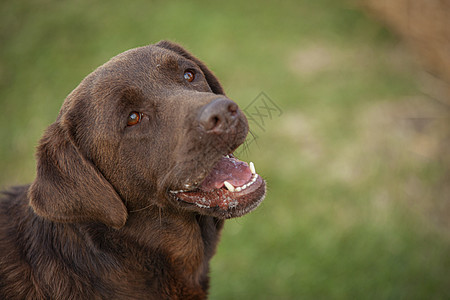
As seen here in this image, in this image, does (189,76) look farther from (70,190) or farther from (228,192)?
(70,190)

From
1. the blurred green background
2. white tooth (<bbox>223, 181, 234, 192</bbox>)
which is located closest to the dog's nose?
white tooth (<bbox>223, 181, 234, 192</bbox>)

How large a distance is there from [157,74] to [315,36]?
20.6ft

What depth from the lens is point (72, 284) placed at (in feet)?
8.77

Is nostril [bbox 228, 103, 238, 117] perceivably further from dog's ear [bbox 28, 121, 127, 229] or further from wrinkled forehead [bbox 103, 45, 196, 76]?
dog's ear [bbox 28, 121, 127, 229]

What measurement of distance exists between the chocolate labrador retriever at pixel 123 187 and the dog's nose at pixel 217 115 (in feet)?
0.04

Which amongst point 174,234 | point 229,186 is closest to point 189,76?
point 229,186

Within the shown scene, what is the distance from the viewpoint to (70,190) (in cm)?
257

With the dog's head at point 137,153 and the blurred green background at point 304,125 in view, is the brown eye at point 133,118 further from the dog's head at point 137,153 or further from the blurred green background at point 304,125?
the blurred green background at point 304,125

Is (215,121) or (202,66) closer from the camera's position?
(215,121)

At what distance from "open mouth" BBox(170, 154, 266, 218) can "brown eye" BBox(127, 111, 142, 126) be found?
544 mm

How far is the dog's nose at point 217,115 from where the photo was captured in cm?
241

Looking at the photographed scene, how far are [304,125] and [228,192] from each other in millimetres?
3883

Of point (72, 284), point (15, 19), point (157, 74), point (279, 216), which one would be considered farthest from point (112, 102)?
point (15, 19)

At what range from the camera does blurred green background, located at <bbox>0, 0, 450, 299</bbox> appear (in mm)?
4422
